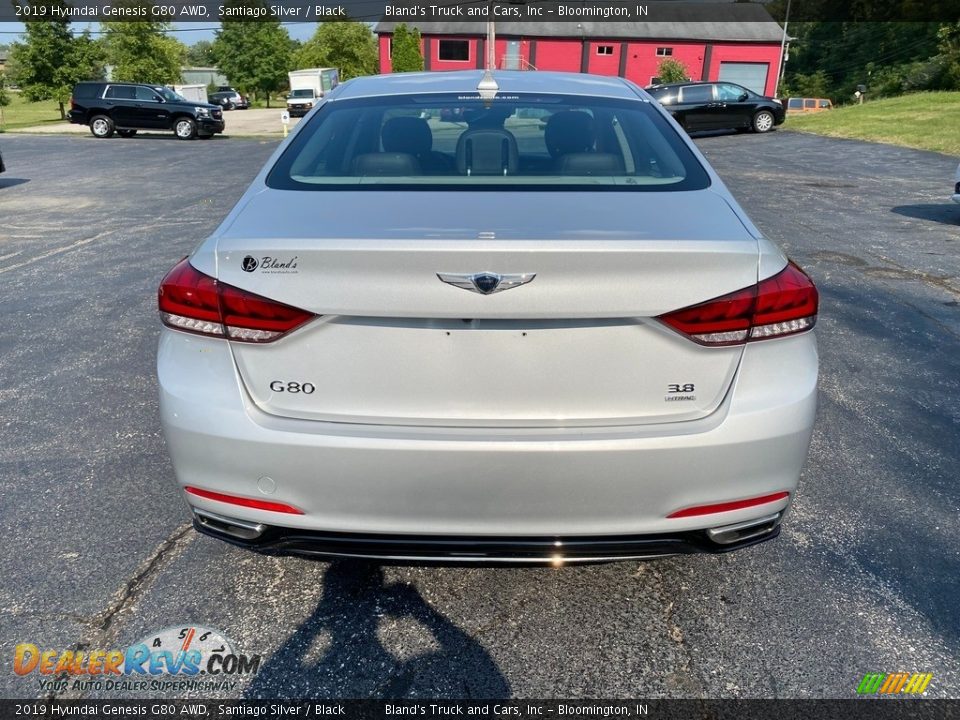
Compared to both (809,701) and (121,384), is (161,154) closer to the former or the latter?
(121,384)

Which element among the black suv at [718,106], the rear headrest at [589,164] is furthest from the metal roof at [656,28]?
the rear headrest at [589,164]

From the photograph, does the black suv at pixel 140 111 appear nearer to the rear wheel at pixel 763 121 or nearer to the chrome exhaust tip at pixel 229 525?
the rear wheel at pixel 763 121

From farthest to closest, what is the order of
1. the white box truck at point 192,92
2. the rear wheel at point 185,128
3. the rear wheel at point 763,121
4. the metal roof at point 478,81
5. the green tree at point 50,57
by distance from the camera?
the white box truck at point 192,92, the green tree at point 50,57, the rear wheel at point 185,128, the rear wheel at point 763,121, the metal roof at point 478,81

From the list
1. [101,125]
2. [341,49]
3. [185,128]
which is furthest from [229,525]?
[341,49]

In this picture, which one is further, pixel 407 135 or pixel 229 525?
pixel 407 135

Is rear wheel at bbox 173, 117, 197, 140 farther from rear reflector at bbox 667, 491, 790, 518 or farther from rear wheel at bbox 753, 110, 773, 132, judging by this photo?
rear reflector at bbox 667, 491, 790, 518

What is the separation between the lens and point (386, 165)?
275cm

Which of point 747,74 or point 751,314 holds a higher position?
point 751,314

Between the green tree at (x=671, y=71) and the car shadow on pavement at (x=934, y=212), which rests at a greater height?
the green tree at (x=671, y=71)

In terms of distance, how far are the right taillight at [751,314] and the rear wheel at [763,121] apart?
81.5 ft

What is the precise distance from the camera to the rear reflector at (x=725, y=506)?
2.04 metres

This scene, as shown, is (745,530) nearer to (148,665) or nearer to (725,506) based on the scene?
(725,506)

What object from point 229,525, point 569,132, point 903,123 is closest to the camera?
point 229,525

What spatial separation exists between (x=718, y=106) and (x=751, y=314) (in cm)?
2442
